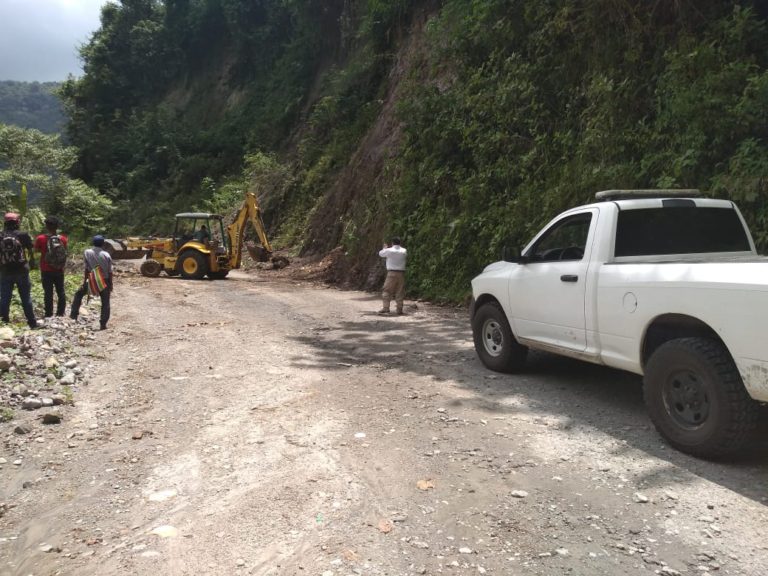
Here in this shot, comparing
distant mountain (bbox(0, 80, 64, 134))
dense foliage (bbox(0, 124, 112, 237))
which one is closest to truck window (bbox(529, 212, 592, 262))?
dense foliage (bbox(0, 124, 112, 237))

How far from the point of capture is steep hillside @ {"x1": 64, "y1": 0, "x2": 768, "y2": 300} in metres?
9.50

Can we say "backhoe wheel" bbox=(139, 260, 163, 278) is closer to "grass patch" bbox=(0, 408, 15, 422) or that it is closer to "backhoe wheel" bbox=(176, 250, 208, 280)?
"backhoe wheel" bbox=(176, 250, 208, 280)

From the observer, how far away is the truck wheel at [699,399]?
13.4ft

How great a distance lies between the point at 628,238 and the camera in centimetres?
543

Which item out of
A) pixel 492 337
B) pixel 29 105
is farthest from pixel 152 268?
pixel 29 105

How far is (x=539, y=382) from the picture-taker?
666 centimetres

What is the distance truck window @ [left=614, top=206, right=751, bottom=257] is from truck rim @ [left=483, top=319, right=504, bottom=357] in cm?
203

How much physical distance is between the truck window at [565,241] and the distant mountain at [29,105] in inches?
4572

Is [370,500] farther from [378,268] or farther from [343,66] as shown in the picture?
[343,66]

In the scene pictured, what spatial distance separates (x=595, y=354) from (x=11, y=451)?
5.13 m

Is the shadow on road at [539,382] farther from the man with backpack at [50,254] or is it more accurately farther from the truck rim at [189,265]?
the truck rim at [189,265]

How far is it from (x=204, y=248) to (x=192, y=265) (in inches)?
28.9

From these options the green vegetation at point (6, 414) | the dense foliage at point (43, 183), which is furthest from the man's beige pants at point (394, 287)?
the dense foliage at point (43, 183)

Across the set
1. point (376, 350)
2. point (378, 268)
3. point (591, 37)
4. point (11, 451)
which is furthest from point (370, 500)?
point (378, 268)
